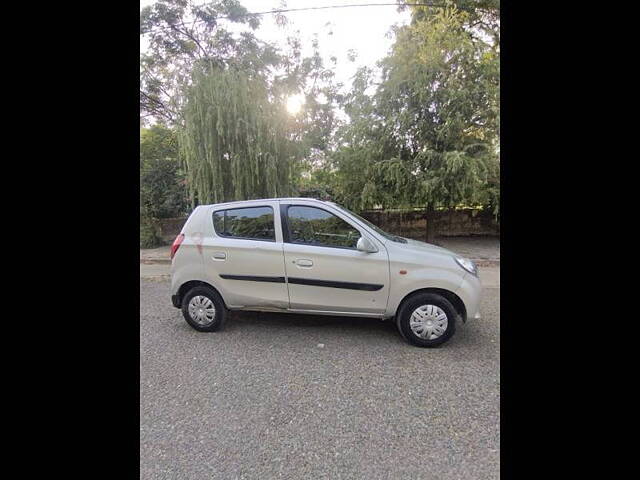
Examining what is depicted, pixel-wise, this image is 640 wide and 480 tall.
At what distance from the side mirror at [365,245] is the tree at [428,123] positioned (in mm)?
4095

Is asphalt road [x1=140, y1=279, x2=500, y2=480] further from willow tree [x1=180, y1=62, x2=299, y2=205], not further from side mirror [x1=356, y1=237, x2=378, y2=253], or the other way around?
willow tree [x1=180, y1=62, x2=299, y2=205]

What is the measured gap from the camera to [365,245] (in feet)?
9.27

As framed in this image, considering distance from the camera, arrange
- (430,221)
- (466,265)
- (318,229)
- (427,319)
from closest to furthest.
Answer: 1. (427,319)
2. (466,265)
3. (318,229)
4. (430,221)

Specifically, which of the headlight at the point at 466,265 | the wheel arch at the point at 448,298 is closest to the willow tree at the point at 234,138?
the wheel arch at the point at 448,298

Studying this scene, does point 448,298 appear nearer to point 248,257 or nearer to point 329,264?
point 329,264

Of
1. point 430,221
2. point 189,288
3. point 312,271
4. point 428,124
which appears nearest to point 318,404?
point 312,271

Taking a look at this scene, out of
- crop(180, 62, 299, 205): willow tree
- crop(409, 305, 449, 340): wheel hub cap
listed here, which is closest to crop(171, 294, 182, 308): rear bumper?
crop(409, 305, 449, 340): wheel hub cap

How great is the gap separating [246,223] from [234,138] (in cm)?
382

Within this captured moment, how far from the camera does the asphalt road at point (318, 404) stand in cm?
160

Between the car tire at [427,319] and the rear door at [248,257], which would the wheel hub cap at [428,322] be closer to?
the car tire at [427,319]
